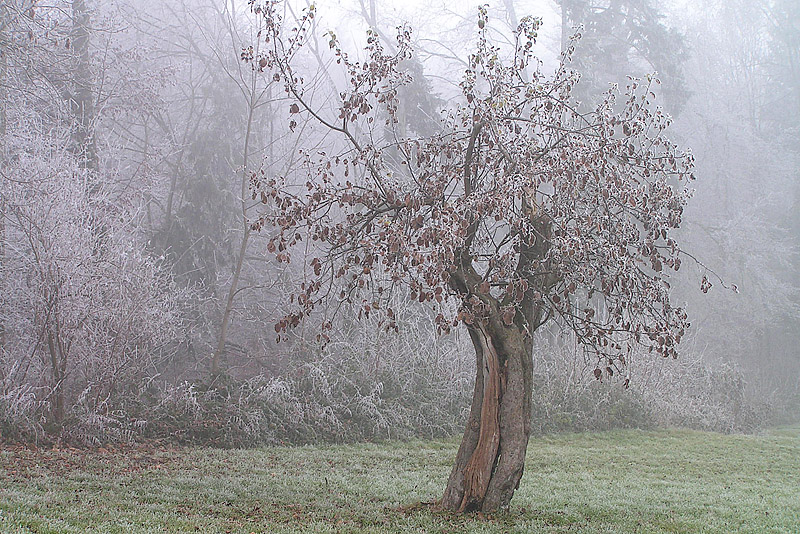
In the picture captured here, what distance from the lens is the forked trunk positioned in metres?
5.76

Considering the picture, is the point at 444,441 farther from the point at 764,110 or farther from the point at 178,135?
the point at 764,110

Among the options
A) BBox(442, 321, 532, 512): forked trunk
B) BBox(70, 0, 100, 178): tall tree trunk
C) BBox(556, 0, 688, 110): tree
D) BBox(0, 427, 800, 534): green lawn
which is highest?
BBox(556, 0, 688, 110): tree

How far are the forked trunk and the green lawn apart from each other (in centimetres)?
21

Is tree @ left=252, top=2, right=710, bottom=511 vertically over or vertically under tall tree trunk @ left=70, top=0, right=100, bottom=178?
under

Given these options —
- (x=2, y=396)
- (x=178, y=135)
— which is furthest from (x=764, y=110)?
(x=2, y=396)

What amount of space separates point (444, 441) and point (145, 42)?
1094 centimetres

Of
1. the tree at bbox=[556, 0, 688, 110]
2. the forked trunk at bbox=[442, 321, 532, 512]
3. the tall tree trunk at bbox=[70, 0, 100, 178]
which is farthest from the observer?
the tree at bbox=[556, 0, 688, 110]

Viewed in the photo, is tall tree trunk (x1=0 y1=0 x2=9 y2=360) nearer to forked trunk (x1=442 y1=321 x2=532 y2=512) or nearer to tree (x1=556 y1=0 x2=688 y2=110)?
forked trunk (x1=442 y1=321 x2=532 y2=512)

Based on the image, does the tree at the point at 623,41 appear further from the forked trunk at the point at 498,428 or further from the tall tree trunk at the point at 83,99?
the forked trunk at the point at 498,428

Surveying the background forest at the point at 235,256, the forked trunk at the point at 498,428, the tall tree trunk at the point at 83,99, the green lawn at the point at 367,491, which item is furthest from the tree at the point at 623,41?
the forked trunk at the point at 498,428

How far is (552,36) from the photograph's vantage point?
73.4ft

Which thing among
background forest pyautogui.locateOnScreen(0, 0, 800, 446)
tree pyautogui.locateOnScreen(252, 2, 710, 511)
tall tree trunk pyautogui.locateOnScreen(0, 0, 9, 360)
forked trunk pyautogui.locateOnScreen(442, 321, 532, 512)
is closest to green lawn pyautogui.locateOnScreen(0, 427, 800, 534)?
forked trunk pyautogui.locateOnScreen(442, 321, 532, 512)

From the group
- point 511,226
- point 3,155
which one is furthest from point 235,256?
point 511,226

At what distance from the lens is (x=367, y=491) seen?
285 inches
